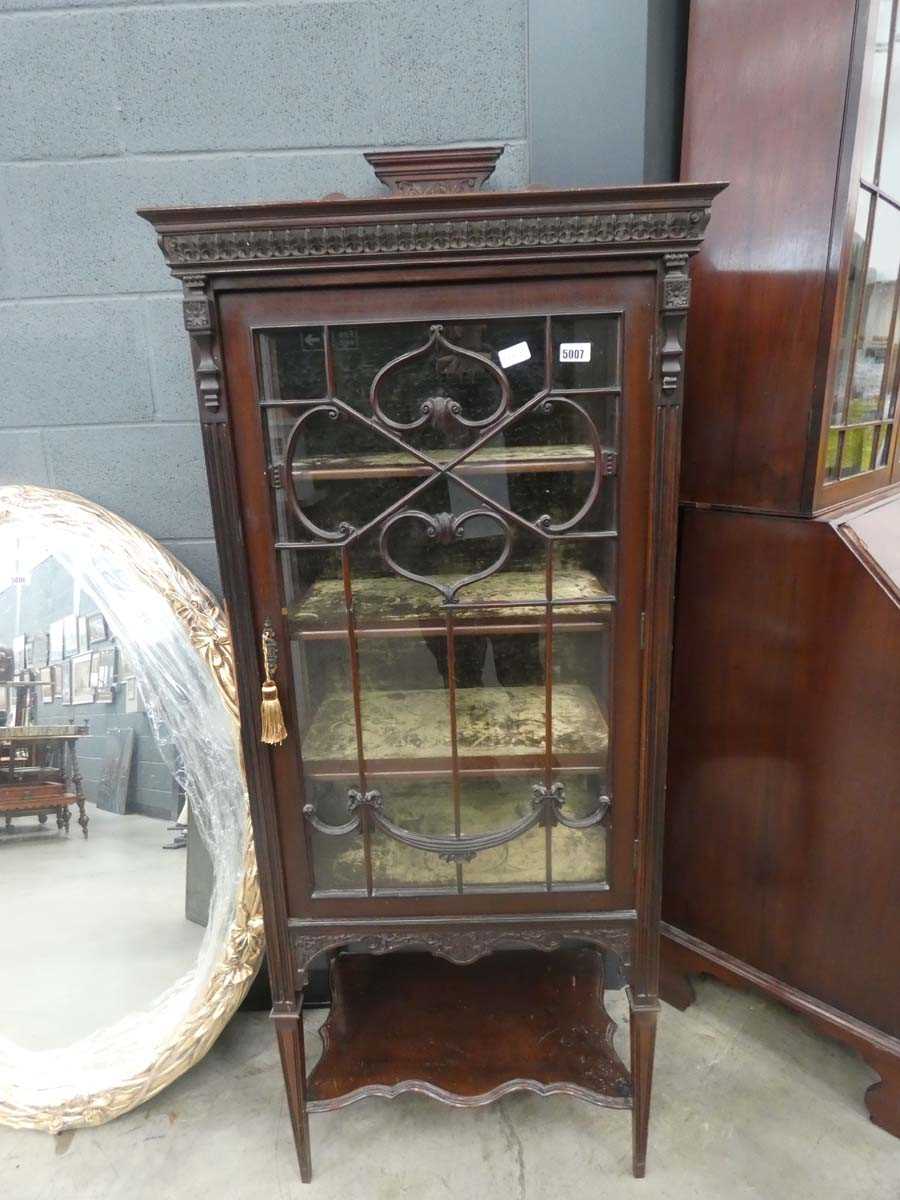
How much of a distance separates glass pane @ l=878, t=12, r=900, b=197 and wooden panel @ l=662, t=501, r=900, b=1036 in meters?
0.56

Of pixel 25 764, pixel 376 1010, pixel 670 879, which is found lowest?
pixel 376 1010

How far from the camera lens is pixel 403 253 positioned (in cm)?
82

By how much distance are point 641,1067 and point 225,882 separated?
30.5 inches

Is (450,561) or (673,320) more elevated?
(673,320)

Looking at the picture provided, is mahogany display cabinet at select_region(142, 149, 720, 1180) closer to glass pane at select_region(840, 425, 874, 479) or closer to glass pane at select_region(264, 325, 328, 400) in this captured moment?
glass pane at select_region(264, 325, 328, 400)

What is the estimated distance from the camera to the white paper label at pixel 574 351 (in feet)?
2.83

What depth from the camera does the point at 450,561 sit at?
3.17 feet

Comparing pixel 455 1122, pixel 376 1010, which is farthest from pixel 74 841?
pixel 455 1122

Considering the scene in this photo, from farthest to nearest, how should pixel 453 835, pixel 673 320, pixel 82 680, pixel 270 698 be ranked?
pixel 82 680
pixel 453 835
pixel 270 698
pixel 673 320

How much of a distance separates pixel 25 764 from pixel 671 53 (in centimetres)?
169

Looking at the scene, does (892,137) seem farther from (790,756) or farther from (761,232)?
(790,756)

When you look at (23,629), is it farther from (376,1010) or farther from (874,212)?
(874,212)

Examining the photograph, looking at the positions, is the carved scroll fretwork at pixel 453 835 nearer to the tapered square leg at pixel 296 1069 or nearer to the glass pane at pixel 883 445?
the tapered square leg at pixel 296 1069

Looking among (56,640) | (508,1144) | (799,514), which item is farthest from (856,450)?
(56,640)
